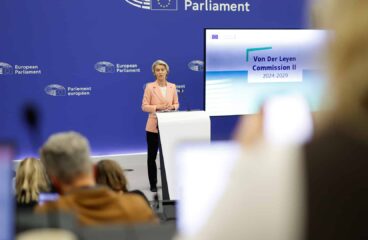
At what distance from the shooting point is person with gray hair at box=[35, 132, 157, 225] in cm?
118

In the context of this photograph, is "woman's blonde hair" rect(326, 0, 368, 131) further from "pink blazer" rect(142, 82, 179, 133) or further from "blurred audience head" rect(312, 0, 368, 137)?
"pink blazer" rect(142, 82, 179, 133)

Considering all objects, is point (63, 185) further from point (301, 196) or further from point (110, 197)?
point (301, 196)

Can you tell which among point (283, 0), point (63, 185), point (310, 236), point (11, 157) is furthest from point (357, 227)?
point (283, 0)

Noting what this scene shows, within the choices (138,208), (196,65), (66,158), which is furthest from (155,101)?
(138,208)

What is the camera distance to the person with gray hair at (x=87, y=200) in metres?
1.18

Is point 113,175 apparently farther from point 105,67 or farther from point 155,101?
point 105,67

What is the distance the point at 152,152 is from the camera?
586cm

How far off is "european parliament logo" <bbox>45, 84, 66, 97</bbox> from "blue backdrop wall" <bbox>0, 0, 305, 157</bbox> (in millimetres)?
13

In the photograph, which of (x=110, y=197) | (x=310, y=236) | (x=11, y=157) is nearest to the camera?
(x=310, y=236)

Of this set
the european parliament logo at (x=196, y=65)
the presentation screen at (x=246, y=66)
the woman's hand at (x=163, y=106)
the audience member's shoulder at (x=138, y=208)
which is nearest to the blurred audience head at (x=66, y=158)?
the audience member's shoulder at (x=138, y=208)

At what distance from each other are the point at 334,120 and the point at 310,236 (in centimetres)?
13

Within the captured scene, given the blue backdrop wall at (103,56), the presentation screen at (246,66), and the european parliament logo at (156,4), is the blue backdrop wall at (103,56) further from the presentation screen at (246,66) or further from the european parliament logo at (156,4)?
the presentation screen at (246,66)

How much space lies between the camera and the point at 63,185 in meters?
1.30

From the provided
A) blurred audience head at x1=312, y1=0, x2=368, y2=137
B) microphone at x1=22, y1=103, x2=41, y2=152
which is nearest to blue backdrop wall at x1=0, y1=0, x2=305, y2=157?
microphone at x1=22, y1=103, x2=41, y2=152
